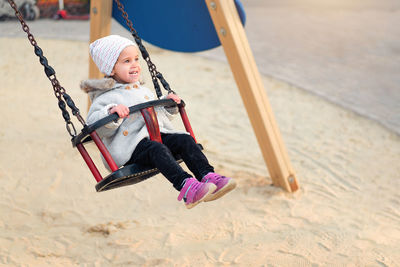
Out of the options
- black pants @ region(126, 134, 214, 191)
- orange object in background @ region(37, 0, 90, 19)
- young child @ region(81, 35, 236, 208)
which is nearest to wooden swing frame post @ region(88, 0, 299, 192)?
young child @ region(81, 35, 236, 208)

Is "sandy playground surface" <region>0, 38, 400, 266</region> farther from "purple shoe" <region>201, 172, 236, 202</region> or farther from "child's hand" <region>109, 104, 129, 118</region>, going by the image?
"child's hand" <region>109, 104, 129, 118</region>

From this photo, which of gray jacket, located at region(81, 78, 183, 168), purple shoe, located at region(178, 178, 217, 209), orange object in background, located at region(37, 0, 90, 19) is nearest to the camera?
purple shoe, located at region(178, 178, 217, 209)

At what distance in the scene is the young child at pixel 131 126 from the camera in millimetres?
2596

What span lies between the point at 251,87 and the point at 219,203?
112cm

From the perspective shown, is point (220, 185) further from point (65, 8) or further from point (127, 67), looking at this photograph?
point (65, 8)

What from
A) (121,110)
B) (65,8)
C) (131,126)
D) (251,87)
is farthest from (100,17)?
(65,8)

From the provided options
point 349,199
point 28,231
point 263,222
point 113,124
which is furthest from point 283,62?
point 113,124

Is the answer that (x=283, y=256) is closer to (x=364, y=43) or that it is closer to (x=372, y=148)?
(x=372, y=148)

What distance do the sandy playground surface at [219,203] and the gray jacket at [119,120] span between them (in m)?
1.30

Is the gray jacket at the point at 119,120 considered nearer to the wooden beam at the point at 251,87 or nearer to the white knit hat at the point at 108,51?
the white knit hat at the point at 108,51

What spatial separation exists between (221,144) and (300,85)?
2747 millimetres

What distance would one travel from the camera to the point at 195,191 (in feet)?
8.05

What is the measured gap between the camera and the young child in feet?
8.52

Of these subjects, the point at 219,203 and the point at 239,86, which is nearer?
the point at 239,86
